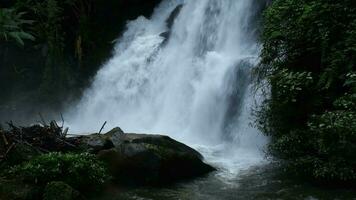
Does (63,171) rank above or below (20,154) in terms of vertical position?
below

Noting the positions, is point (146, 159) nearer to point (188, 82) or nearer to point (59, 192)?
point (59, 192)

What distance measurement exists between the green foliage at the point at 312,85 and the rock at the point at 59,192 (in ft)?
12.7

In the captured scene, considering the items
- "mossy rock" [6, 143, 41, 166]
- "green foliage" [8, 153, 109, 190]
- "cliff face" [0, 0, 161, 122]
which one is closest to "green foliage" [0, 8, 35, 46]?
"green foliage" [8, 153, 109, 190]

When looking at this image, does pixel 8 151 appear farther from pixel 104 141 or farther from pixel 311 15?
pixel 311 15

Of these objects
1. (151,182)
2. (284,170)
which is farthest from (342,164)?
(151,182)

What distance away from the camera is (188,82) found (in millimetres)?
16250

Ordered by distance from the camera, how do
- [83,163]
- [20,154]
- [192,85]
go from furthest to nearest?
[192,85] → [20,154] → [83,163]

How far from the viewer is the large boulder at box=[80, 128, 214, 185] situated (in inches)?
370

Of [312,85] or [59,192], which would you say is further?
[312,85]

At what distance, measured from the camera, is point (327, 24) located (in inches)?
360

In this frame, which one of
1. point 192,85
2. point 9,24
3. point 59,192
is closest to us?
point 9,24

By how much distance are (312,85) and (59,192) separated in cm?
499

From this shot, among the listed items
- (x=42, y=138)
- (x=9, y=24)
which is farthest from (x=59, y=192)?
(x=9, y=24)

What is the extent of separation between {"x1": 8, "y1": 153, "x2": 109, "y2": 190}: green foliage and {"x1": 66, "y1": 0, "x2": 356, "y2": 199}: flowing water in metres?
1.83
